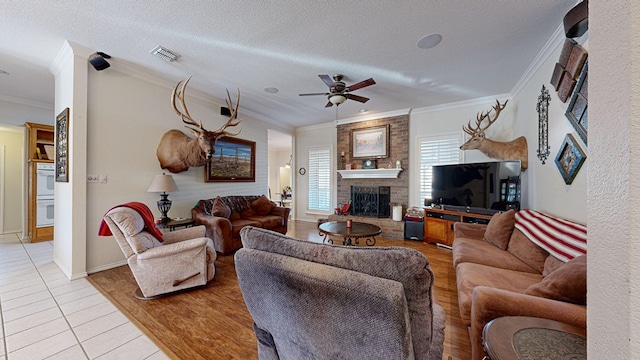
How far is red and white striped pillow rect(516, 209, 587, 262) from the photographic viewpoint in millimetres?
1654

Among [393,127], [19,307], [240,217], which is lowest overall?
[19,307]

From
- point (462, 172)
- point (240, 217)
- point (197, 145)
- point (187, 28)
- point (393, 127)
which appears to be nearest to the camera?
point (187, 28)

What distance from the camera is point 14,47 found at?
2.70 m

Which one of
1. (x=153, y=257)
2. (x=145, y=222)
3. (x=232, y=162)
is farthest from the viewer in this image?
(x=232, y=162)

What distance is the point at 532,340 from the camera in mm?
879

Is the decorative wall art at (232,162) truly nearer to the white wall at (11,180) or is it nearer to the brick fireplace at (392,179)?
the brick fireplace at (392,179)

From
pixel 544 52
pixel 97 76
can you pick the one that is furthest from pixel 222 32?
pixel 544 52

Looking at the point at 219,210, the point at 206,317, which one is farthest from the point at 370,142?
the point at 206,317

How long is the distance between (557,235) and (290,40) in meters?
3.17

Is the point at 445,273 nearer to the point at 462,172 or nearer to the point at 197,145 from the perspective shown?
the point at 462,172

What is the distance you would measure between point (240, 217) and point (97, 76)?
2.82m

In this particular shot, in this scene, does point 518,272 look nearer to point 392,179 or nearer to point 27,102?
point 392,179

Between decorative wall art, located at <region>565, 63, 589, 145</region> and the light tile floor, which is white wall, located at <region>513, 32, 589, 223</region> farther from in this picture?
the light tile floor

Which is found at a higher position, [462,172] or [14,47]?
[14,47]
